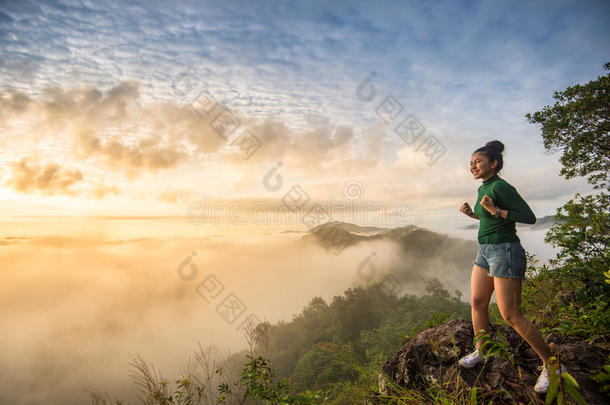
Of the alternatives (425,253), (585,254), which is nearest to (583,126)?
(585,254)

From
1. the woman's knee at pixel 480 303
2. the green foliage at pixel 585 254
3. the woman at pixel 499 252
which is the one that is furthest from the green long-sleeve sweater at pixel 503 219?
the green foliage at pixel 585 254

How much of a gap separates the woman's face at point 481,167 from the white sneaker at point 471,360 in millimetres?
1713

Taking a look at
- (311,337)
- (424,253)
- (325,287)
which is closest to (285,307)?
(325,287)

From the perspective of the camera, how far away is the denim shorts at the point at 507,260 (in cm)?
228

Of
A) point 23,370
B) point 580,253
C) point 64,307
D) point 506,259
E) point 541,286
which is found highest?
point 64,307

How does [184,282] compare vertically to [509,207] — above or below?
above

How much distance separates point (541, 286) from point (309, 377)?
1748 centimetres

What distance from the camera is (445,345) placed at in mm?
3076

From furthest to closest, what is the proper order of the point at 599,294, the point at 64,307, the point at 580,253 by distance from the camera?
the point at 64,307
the point at 580,253
the point at 599,294

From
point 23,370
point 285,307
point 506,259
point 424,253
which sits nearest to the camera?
point 506,259

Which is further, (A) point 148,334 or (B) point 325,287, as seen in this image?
(A) point 148,334

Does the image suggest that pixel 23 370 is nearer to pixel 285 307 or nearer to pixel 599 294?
pixel 285 307

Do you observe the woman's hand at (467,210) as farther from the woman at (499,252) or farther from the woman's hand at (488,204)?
the woman's hand at (488,204)

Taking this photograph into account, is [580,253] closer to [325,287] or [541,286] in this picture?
[541,286]
